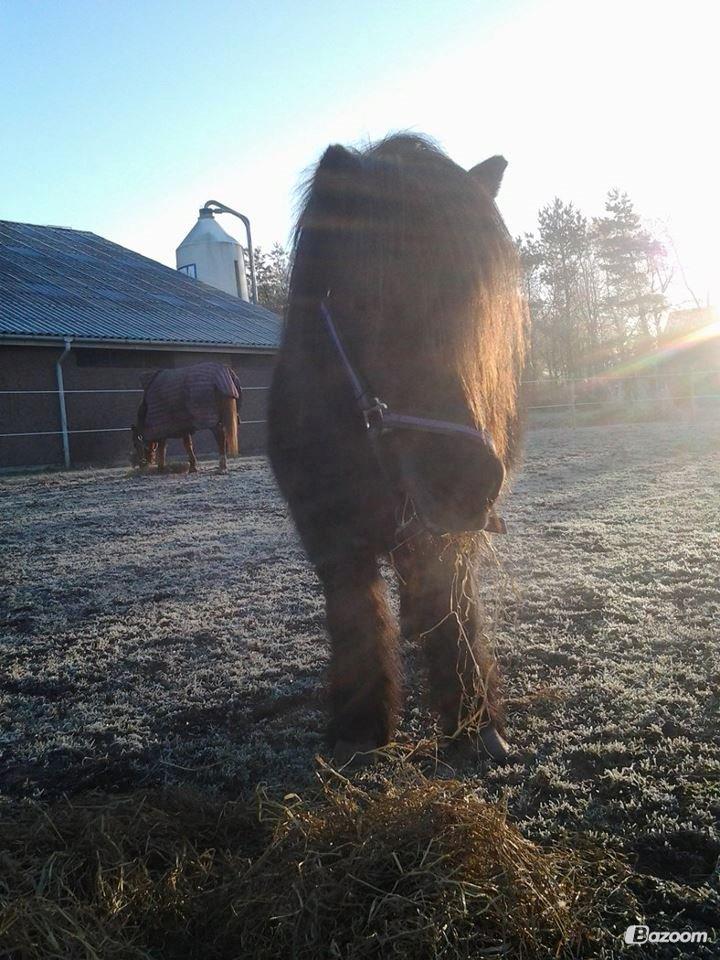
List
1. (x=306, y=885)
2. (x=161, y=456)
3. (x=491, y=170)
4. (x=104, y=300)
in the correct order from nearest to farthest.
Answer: (x=306, y=885) < (x=491, y=170) < (x=161, y=456) < (x=104, y=300)

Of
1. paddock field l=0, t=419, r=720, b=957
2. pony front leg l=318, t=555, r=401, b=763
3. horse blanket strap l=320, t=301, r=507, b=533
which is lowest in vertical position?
paddock field l=0, t=419, r=720, b=957

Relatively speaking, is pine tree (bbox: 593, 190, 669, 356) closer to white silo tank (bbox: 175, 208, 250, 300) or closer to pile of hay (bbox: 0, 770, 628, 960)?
white silo tank (bbox: 175, 208, 250, 300)

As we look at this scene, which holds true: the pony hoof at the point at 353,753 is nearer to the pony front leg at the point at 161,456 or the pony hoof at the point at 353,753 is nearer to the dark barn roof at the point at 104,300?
the pony front leg at the point at 161,456

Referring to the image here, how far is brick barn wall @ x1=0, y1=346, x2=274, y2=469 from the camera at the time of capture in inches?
556

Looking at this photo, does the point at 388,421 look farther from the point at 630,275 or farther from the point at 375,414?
the point at 630,275

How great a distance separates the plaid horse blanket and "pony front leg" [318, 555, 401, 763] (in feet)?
28.2

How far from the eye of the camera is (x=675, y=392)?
21.7m

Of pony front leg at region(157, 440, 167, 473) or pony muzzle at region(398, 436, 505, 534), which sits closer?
pony muzzle at region(398, 436, 505, 534)

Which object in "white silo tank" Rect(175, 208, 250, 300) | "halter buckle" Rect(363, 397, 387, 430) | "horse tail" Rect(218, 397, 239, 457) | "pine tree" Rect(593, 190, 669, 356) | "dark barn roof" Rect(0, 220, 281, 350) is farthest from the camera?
"pine tree" Rect(593, 190, 669, 356)

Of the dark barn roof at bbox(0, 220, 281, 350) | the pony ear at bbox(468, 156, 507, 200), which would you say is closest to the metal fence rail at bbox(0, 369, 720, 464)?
the dark barn roof at bbox(0, 220, 281, 350)

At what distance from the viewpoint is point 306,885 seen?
133 centimetres

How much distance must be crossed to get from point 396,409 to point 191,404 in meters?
9.08

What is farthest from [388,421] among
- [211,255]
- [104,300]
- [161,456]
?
[211,255]

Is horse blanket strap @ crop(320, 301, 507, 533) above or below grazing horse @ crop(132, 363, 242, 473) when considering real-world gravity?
below
